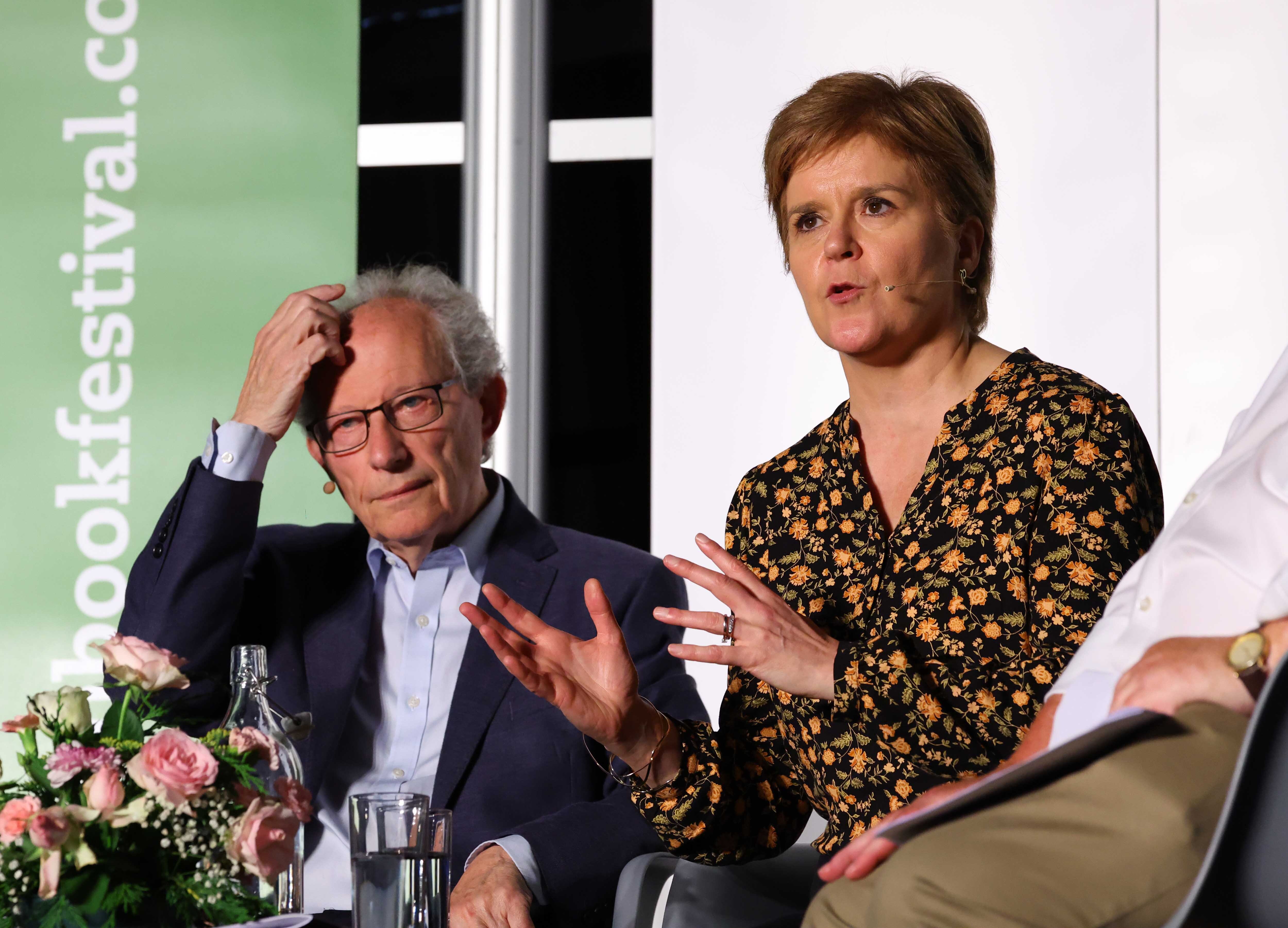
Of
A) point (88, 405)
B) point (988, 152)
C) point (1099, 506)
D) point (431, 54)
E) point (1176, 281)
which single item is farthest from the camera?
point (431, 54)

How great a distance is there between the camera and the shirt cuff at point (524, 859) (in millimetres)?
1989

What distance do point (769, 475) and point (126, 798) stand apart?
3.63 feet

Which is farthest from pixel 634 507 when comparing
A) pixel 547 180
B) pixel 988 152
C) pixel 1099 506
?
pixel 1099 506

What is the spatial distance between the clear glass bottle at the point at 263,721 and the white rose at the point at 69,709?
17cm

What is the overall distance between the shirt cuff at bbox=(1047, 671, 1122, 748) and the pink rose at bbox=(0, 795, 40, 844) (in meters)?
1.10

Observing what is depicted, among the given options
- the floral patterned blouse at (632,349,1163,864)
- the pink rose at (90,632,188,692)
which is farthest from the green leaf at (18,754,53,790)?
the floral patterned blouse at (632,349,1163,864)

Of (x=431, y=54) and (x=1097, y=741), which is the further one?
(x=431, y=54)

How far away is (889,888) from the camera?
3.14 feet

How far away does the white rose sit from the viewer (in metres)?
1.54

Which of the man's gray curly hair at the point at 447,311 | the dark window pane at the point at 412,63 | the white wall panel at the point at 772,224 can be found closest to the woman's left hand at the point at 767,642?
the man's gray curly hair at the point at 447,311

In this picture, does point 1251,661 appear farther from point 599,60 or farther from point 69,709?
point 599,60

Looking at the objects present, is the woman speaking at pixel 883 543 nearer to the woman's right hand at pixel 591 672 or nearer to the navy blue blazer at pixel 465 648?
the woman's right hand at pixel 591 672

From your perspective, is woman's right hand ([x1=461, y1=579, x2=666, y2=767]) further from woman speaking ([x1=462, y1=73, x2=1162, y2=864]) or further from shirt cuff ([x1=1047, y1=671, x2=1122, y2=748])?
shirt cuff ([x1=1047, y1=671, x2=1122, y2=748])

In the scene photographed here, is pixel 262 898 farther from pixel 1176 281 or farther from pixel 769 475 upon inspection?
pixel 1176 281
